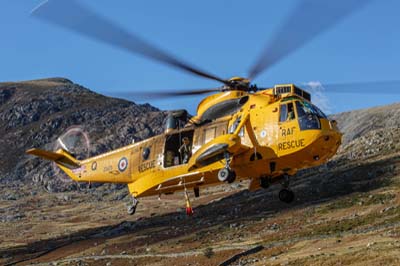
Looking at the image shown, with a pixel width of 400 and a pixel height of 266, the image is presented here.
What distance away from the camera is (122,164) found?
1362 inches

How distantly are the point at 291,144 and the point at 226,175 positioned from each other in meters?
3.53

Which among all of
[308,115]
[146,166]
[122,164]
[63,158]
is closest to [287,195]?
[308,115]

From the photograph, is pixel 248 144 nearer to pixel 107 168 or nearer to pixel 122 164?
pixel 122 164

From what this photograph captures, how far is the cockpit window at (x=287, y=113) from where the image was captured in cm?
2738

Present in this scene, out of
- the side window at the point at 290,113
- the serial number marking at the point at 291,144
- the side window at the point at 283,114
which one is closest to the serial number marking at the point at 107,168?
the serial number marking at the point at 291,144

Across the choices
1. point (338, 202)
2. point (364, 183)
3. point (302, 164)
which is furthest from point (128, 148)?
point (364, 183)

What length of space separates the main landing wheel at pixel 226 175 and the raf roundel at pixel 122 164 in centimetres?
922

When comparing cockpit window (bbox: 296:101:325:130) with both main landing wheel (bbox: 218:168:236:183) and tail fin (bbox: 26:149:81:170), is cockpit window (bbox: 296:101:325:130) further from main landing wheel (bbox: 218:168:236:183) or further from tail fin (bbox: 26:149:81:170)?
tail fin (bbox: 26:149:81:170)

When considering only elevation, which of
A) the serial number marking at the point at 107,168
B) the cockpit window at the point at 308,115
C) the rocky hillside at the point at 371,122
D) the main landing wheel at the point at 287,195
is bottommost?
the main landing wheel at the point at 287,195

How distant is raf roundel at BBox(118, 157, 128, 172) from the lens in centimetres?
3434

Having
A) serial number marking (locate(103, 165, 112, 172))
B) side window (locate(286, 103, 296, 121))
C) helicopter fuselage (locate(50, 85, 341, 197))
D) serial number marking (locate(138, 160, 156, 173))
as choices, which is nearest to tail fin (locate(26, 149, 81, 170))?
serial number marking (locate(103, 165, 112, 172))

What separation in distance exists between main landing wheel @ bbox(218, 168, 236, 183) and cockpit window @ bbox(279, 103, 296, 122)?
3.70m

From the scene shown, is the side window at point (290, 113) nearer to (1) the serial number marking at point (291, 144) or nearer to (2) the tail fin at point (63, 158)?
(1) the serial number marking at point (291, 144)

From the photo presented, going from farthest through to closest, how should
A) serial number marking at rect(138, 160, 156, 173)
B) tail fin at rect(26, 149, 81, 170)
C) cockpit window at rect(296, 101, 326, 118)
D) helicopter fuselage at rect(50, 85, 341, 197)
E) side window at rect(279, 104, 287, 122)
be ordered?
1. tail fin at rect(26, 149, 81, 170)
2. serial number marking at rect(138, 160, 156, 173)
3. side window at rect(279, 104, 287, 122)
4. cockpit window at rect(296, 101, 326, 118)
5. helicopter fuselage at rect(50, 85, 341, 197)
